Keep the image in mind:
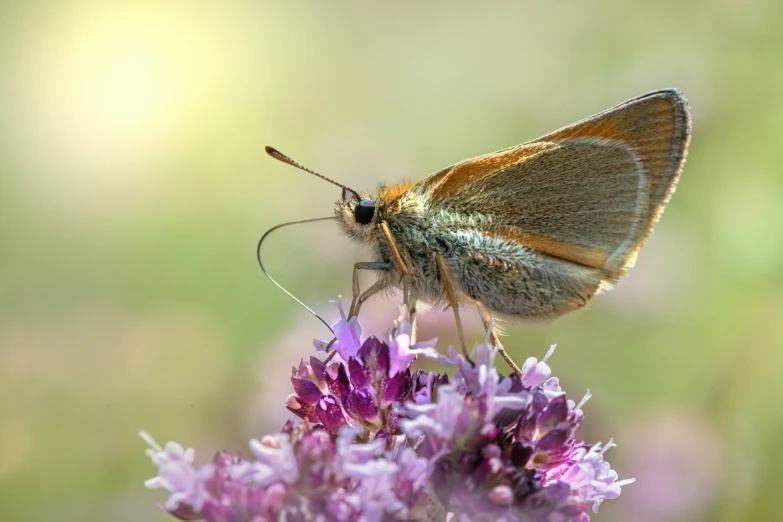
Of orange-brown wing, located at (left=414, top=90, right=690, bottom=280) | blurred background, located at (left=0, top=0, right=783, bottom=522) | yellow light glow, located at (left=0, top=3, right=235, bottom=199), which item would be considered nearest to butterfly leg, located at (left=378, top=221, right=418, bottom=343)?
orange-brown wing, located at (left=414, top=90, right=690, bottom=280)

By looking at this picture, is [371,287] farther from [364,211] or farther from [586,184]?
[586,184]

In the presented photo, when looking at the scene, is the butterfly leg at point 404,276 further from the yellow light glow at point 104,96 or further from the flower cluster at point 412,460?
the yellow light glow at point 104,96

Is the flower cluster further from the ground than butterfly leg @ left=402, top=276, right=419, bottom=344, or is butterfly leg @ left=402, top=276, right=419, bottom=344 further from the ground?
butterfly leg @ left=402, top=276, right=419, bottom=344

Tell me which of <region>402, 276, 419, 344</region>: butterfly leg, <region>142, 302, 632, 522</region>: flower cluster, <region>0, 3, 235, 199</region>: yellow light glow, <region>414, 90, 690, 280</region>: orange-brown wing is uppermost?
<region>0, 3, 235, 199</region>: yellow light glow

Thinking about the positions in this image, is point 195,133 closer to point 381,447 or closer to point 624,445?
point 624,445

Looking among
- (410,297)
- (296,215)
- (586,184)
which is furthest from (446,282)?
(296,215)

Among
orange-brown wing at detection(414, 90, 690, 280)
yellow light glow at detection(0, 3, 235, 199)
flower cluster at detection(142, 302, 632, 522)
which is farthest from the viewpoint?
yellow light glow at detection(0, 3, 235, 199)

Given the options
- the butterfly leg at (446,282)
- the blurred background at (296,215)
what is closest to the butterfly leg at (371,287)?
the butterfly leg at (446,282)

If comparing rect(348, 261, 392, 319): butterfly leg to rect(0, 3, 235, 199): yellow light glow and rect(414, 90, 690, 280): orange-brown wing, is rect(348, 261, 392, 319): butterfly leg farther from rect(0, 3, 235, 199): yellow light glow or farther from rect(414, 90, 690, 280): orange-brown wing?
rect(0, 3, 235, 199): yellow light glow
